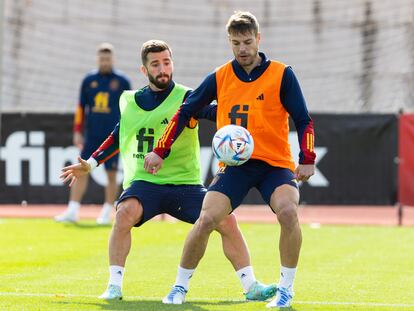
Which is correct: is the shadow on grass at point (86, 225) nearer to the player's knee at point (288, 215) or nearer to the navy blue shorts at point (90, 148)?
the navy blue shorts at point (90, 148)

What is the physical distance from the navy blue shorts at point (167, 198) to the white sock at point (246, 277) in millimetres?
536

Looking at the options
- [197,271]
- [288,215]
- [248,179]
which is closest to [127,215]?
[248,179]

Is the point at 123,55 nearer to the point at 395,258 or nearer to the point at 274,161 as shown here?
the point at 395,258

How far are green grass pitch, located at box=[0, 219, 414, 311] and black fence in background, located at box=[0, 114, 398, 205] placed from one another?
72.9 inches

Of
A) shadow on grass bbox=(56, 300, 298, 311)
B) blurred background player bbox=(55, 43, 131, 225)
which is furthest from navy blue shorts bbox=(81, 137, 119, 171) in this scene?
shadow on grass bbox=(56, 300, 298, 311)

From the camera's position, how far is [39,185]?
17.3 metres

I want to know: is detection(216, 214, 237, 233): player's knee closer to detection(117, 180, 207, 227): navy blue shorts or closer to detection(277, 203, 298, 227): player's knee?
detection(117, 180, 207, 227): navy blue shorts

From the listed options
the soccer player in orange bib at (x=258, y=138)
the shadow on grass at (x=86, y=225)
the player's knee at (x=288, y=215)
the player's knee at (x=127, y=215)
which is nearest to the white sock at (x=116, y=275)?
the player's knee at (x=127, y=215)

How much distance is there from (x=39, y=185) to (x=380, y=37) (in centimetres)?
853

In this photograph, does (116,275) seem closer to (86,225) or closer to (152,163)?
(152,163)

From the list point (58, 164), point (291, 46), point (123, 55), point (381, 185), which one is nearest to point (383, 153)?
point (381, 185)

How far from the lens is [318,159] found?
16.9m

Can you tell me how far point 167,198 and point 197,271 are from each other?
5.75ft

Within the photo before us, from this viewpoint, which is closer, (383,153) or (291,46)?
(383,153)
